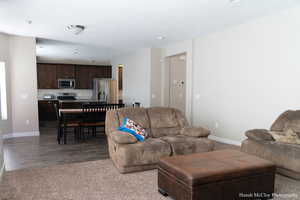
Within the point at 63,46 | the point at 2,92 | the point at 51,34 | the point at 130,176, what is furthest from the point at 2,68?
the point at 130,176

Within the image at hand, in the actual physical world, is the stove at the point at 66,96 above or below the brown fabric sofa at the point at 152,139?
above

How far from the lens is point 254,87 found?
418cm

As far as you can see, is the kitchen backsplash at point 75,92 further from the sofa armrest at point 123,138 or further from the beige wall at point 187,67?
the sofa armrest at point 123,138

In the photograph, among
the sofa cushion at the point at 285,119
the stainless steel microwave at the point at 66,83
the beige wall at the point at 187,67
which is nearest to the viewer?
the sofa cushion at the point at 285,119

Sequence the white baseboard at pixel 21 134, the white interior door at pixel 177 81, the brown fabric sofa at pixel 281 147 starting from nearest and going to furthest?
the brown fabric sofa at pixel 281 147 < the white baseboard at pixel 21 134 < the white interior door at pixel 177 81

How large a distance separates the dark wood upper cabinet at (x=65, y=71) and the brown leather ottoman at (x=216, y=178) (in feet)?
26.0

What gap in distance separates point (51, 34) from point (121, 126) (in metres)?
3.24

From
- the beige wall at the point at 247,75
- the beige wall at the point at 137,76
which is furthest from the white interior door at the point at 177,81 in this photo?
the beige wall at the point at 247,75

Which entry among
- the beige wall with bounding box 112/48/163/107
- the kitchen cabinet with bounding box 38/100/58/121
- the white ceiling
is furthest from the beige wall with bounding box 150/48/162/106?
the kitchen cabinet with bounding box 38/100/58/121

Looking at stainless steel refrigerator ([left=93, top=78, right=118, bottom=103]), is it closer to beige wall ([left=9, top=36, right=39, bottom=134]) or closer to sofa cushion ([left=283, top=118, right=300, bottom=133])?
beige wall ([left=9, top=36, right=39, bottom=134])

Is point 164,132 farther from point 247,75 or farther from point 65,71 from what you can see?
point 65,71

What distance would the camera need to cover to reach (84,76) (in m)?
9.51

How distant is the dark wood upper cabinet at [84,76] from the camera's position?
9.40 m

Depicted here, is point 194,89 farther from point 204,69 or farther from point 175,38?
point 175,38
